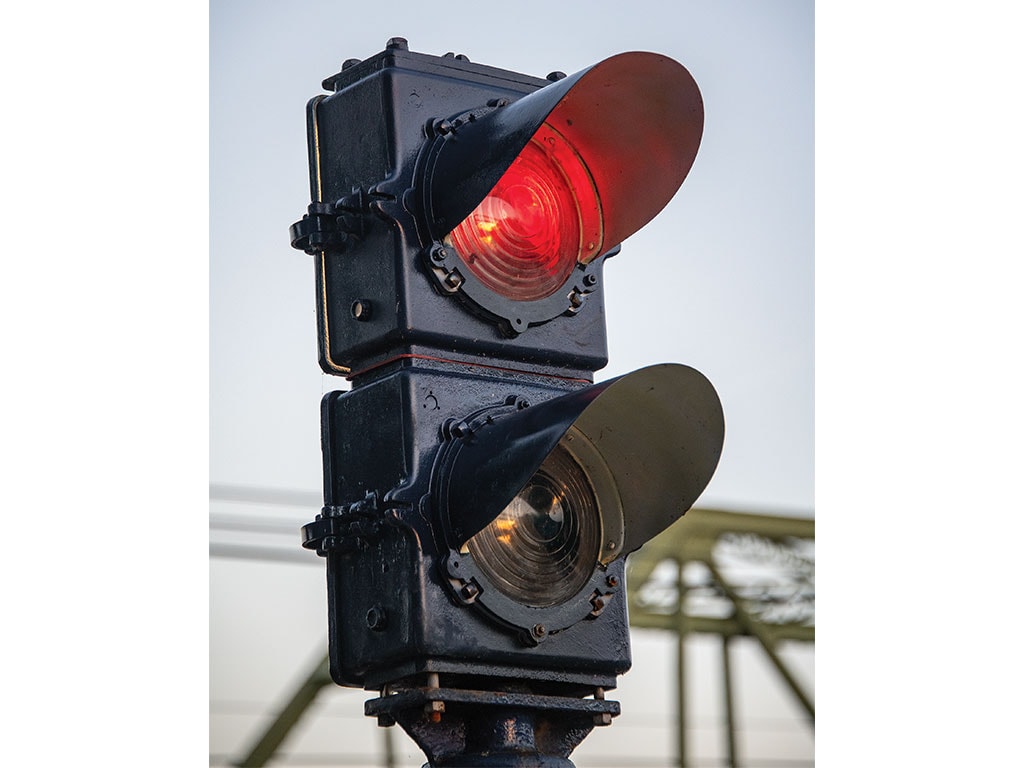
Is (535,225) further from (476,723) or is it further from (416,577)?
(476,723)

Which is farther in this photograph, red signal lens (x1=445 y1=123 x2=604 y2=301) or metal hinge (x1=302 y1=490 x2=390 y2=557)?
red signal lens (x1=445 y1=123 x2=604 y2=301)

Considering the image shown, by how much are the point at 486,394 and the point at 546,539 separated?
0.62 ft

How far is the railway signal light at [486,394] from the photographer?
6.21ft

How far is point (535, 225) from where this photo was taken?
2086 mm

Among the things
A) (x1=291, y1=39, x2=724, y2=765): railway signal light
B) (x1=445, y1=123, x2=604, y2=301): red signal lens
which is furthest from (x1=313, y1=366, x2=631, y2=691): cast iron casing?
(x1=445, y1=123, x2=604, y2=301): red signal lens

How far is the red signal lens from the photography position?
2.04m

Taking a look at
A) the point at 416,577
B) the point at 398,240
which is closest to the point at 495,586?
Result: the point at 416,577

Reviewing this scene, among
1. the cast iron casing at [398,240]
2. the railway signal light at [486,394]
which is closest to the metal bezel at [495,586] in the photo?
the railway signal light at [486,394]

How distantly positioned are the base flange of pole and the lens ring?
120 mm

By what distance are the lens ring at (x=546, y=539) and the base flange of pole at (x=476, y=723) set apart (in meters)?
0.12

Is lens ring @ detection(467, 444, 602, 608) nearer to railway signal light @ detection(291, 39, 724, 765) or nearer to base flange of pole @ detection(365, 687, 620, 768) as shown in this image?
railway signal light @ detection(291, 39, 724, 765)
